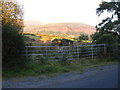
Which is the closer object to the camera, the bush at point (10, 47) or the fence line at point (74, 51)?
the bush at point (10, 47)

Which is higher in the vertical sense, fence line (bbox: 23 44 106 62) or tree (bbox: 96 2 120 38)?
tree (bbox: 96 2 120 38)

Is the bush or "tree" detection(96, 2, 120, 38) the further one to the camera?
"tree" detection(96, 2, 120, 38)

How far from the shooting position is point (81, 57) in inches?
452

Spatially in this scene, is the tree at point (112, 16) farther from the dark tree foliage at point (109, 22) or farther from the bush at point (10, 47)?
the bush at point (10, 47)

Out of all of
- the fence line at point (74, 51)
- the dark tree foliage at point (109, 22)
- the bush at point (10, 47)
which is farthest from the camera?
the dark tree foliage at point (109, 22)

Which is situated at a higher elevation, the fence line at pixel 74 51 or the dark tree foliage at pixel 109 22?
the dark tree foliage at pixel 109 22

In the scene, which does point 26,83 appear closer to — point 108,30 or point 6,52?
point 6,52

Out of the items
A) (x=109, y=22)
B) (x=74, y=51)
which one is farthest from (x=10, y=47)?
(x=109, y=22)

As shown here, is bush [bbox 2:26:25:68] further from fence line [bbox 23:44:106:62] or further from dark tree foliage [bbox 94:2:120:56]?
dark tree foliage [bbox 94:2:120:56]

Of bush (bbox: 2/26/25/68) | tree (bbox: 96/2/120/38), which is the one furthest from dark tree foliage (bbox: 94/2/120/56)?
bush (bbox: 2/26/25/68)

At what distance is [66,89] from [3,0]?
16.9m

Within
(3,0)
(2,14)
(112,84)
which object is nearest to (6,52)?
(112,84)

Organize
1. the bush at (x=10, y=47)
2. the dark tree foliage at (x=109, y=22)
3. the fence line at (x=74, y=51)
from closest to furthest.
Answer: the bush at (x=10, y=47), the fence line at (x=74, y=51), the dark tree foliage at (x=109, y=22)

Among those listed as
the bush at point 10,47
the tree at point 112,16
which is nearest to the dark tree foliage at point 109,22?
the tree at point 112,16
